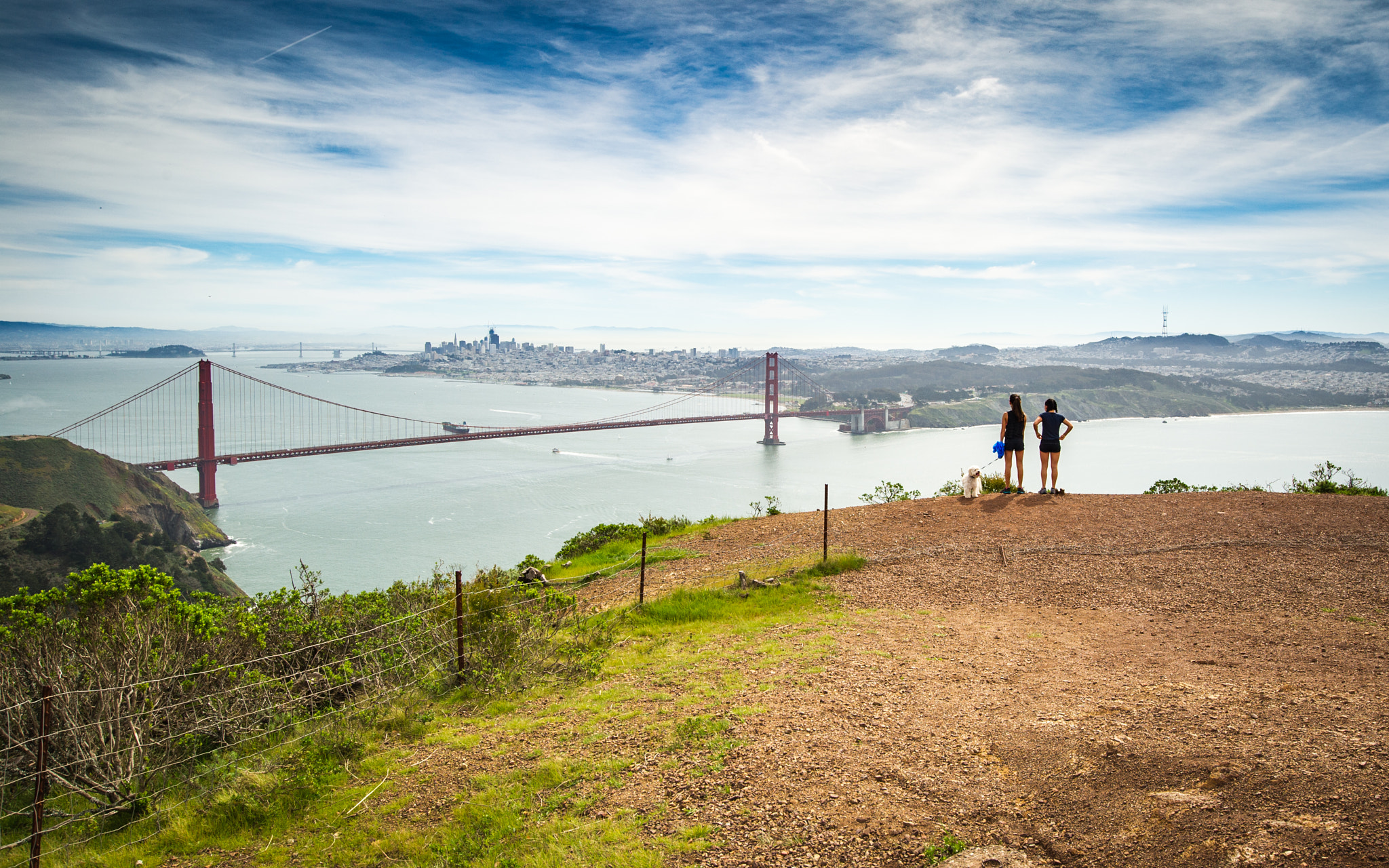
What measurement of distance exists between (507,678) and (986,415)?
61.7 metres

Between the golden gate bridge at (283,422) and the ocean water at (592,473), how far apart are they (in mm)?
1788

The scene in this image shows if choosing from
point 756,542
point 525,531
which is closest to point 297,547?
point 525,531

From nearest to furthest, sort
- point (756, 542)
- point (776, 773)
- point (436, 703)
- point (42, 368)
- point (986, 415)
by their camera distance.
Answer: point (776, 773)
point (436, 703)
point (756, 542)
point (986, 415)
point (42, 368)

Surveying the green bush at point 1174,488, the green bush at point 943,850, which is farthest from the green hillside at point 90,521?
the green bush at point 1174,488

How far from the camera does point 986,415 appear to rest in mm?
60406

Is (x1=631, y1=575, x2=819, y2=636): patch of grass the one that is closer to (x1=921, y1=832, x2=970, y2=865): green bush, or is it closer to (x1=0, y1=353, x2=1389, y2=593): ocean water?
(x1=921, y1=832, x2=970, y2=865): green bush

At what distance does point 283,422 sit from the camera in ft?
194

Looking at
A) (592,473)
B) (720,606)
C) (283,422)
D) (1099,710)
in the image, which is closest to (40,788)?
(720,606)

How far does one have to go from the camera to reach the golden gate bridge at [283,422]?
33.8 metres

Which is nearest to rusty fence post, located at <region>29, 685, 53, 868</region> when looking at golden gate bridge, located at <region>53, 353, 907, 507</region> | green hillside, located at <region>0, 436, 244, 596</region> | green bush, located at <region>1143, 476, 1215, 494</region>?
green bush, located at <region>1143, 476, 1215, 494</region>

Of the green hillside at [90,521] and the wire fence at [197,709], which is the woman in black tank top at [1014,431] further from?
the green hillside at [90,521]

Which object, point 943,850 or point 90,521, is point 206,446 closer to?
point 90,521

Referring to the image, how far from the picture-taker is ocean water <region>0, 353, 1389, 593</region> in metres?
25.8

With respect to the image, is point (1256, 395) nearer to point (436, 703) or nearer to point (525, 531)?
point (525, 531)
